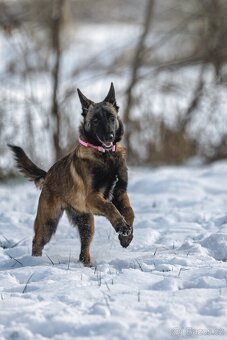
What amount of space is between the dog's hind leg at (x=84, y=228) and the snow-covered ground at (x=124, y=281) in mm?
145

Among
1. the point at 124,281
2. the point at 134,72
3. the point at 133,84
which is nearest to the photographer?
the point at 124,281

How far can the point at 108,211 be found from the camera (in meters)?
5.49

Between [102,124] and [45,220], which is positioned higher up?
[102,124]

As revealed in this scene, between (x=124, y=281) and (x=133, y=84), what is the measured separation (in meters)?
8.99

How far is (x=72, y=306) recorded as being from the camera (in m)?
4.01

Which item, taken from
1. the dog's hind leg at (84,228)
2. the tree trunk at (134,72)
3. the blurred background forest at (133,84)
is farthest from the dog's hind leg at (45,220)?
the tree trunk at (134,72)

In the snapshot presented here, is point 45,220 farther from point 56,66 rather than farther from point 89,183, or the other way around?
point 56,66

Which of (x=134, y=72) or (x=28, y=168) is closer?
(x=28, y=168)

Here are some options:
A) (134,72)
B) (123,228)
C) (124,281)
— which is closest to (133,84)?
(134,72)

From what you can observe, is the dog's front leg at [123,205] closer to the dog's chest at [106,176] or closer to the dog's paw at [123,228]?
the dog's chest at [106,176]

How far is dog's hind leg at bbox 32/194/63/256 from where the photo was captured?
608 cm

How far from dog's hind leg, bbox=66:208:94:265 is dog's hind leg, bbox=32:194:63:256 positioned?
14cm

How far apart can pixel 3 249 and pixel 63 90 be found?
7407 millimetres

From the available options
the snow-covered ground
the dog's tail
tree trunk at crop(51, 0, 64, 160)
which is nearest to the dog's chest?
the snow-covered ground
